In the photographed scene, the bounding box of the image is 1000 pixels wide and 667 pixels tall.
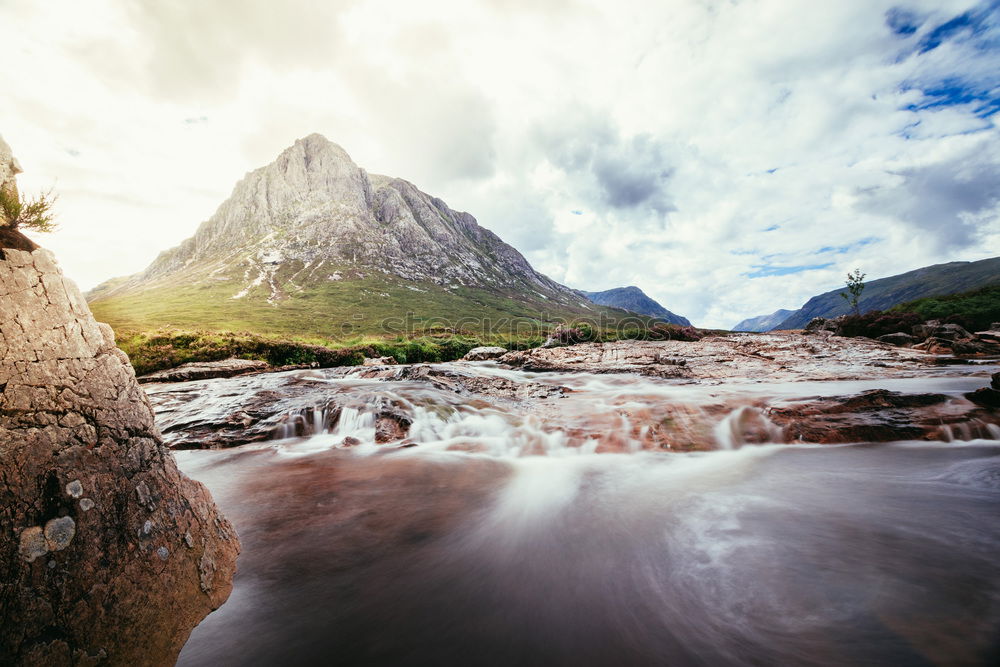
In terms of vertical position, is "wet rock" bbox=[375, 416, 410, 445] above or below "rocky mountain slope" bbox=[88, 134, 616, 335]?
below

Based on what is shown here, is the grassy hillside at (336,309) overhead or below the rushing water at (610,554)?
overhead

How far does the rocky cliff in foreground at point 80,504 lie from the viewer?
7.62ft

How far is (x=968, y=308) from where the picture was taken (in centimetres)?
3522

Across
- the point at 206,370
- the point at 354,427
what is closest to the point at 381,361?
the point at 206,370

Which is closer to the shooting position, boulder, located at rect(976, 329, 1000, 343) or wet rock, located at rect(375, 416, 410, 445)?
wet rock, located at rect(375, 416, 410, 445)

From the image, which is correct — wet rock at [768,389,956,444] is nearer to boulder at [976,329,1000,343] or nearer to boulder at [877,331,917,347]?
boulder at [976,329,1000,343]

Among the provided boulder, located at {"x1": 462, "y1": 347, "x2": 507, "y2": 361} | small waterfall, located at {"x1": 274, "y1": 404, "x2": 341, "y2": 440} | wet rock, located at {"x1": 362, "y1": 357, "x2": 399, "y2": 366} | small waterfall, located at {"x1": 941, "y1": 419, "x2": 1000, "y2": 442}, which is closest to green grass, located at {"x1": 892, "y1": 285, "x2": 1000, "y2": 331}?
small waterfall, located at {"x1": 941, "y1": 419, "x2": 1000, "y2": 442}

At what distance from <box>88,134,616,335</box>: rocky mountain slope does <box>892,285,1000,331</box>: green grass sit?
3050 inches

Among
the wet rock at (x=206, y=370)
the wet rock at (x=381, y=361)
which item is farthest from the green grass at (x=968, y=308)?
the wet rock at (x=206, y=370)

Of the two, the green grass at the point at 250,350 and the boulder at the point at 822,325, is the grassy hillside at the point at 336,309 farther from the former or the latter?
the green grass at the point at 250,350

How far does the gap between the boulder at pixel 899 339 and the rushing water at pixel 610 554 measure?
27.4 meters

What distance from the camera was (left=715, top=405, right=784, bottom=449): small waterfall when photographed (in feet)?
29.3

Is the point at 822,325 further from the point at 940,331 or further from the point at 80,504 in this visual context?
the point at 80,504

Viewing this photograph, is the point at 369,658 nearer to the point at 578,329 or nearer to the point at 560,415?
the point at 560,415
